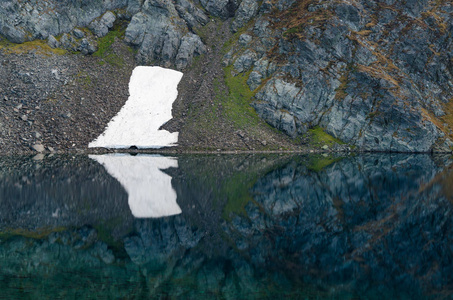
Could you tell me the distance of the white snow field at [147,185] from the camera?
22438 millimetres

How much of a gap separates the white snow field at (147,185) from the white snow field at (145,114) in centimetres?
1156

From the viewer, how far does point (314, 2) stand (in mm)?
77625

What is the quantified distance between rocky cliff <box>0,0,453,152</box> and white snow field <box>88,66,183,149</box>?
259cm

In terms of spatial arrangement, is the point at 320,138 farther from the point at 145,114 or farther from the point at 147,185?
the point at 147,185

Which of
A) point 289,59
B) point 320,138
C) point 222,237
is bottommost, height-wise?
point 320,138

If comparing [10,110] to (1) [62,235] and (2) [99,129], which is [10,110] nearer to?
(2) [99,129]

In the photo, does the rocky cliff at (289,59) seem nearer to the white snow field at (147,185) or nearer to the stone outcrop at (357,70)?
the stone outcrop at (357,70)

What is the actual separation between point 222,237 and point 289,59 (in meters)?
59.0

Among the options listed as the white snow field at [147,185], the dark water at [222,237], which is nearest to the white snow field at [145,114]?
the white snow field at [147,185]

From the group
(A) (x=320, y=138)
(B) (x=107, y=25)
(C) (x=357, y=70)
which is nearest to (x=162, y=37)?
(B) (x=107, y=25)

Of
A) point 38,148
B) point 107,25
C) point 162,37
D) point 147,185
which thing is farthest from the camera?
point 107,25

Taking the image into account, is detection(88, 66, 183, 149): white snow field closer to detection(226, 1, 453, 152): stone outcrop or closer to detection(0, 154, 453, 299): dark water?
detection(226, 1, 453, 152): stone outcrop

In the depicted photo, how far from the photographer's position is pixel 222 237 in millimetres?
17500

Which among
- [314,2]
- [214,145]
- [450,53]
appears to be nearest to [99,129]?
[214,145]
